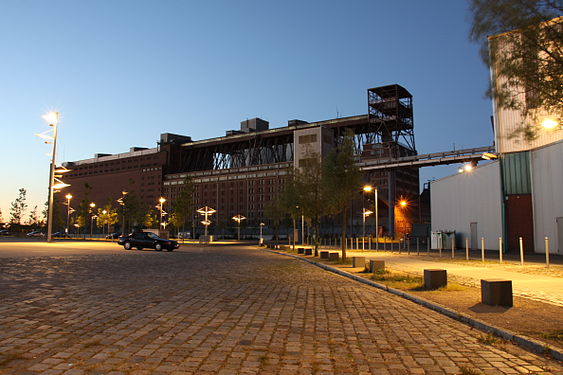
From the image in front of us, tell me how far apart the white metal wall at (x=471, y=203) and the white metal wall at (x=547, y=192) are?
2.97 m

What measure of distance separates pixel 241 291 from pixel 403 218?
137 meters

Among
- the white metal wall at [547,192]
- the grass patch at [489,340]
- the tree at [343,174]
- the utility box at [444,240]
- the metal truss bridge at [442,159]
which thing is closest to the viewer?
the grass patch at [489,340]

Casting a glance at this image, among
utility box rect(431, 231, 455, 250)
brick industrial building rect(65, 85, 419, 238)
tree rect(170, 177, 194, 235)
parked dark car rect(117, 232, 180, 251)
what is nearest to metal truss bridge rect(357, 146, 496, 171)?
brick industrial building rect(65, 85, 419, 238)

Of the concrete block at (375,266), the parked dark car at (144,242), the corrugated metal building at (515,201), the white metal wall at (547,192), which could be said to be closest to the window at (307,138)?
the corrugated metal building at (515,201)

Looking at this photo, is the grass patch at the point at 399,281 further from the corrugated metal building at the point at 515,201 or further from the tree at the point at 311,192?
the corrugated metal building at the point at 515,201

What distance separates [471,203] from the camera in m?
38.8

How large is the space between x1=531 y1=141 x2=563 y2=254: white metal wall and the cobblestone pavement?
23808 millimetres

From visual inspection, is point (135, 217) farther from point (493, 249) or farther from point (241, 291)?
point (241, 291)

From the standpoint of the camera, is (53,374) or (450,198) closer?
(53,374)

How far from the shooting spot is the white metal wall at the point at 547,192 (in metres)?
29.6

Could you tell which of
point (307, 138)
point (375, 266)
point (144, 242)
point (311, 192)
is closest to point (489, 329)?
point (375, 266)

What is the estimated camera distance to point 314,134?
127 m

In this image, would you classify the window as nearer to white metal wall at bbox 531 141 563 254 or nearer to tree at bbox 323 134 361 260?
white metal wall at bbox 531 141 563 254

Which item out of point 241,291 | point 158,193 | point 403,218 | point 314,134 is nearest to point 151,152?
A: point 158,193
